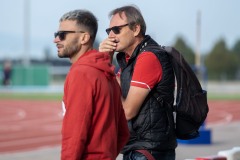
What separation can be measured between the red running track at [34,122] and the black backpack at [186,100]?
874cm

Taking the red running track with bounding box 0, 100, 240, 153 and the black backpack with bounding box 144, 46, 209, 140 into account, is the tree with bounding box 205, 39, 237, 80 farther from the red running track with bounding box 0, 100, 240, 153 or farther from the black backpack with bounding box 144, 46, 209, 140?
the black backpack with bounding box 144, 46, 209, 140

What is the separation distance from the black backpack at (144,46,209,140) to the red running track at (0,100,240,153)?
8736 mm

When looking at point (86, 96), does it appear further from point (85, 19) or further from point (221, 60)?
point (221, 60)

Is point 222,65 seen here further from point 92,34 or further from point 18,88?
point 92,34

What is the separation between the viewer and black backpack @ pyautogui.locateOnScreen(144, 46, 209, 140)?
4336 millimetres

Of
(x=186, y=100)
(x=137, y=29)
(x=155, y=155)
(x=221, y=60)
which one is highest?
(x=137, y=29)

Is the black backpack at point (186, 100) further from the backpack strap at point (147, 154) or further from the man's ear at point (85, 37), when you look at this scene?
the man's ear at point (85, 37)

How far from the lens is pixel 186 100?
4352 millimetres

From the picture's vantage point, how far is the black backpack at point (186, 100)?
4336 mm

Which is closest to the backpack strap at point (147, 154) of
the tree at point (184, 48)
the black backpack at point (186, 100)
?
the black backpack at point (186, 100)

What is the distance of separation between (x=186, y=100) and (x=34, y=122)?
1537cm

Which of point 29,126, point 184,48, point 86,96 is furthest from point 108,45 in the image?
point 184,48

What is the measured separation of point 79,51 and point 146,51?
75 centimetres

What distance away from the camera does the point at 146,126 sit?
422cm
